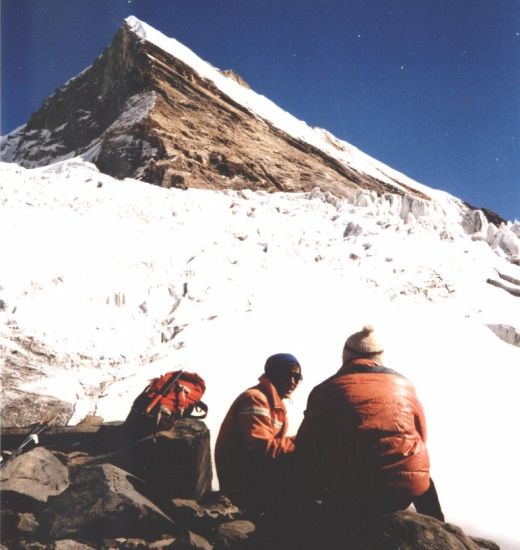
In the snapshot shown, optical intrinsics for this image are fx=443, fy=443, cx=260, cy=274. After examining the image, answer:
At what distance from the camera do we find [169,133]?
19.0 meters

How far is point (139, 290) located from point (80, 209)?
3790 mm

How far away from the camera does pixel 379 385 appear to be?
2.16 metres

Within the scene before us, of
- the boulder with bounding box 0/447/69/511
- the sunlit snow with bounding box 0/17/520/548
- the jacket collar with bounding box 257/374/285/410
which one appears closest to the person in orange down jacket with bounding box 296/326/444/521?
the jacket collar with bounding box 257/374/285/410

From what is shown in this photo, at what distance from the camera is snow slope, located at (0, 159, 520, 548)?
14.8 feet

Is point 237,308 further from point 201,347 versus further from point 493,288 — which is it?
point 493,288

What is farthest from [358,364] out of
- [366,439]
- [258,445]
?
[258,445]

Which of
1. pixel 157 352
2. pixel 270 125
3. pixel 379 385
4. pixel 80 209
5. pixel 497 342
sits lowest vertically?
pixel 157 352

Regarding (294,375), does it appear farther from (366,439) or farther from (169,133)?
(169,133)

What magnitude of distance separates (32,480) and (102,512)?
638 millimetres

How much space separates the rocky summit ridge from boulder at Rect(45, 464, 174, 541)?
45.8 feet

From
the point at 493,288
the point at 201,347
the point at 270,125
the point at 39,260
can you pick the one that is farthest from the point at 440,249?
the point at 270,125

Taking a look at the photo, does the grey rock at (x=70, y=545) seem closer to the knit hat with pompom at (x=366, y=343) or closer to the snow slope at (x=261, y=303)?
the knit hat with pompom at (x=366, y=343)

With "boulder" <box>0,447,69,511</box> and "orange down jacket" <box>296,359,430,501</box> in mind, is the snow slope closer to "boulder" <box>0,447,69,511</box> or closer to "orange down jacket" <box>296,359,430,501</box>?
"orange down jacket" <box>296,359,430,501</box>

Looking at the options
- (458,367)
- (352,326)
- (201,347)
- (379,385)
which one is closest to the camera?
(379,385)
